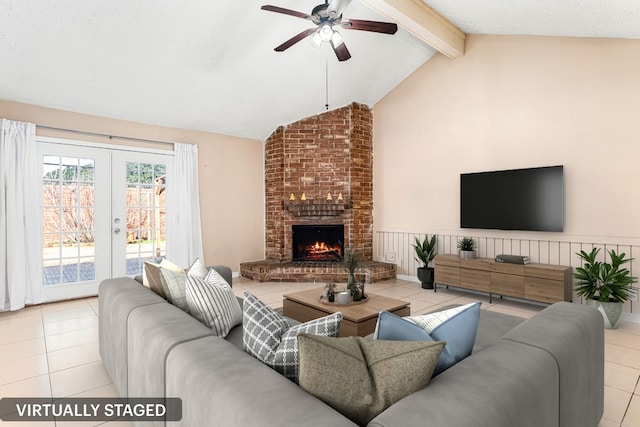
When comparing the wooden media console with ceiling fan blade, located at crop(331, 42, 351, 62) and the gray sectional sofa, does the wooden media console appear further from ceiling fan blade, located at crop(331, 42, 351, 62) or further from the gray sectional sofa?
ceiling fan blade, located at crop(331, 42, 351, 62)

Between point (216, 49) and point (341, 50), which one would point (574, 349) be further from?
point (216, 49)

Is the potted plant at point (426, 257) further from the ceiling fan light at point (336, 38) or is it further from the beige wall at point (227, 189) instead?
the ceiling fan light at point (336, 38)

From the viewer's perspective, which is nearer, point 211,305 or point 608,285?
point 211,305

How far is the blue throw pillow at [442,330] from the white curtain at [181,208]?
4.57 meters

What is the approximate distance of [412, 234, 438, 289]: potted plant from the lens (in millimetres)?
5027

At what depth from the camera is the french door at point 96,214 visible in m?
4.37

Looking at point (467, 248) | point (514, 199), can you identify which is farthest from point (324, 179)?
point (514, 199)

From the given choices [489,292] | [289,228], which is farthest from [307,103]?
[489,292]

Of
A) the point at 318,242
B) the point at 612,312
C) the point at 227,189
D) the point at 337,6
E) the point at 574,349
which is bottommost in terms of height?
the point at 612,312

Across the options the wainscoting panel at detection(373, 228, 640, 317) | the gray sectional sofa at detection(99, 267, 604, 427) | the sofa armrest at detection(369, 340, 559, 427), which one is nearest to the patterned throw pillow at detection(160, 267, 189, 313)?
the gray sectional sofa at detection(99, 267, 604, 427)

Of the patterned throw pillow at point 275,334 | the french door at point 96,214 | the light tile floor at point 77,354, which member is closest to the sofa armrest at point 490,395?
the patterned throw pillow at point 275,334

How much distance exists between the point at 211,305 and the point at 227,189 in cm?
414

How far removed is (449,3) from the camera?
390 cm

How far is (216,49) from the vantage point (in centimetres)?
393
